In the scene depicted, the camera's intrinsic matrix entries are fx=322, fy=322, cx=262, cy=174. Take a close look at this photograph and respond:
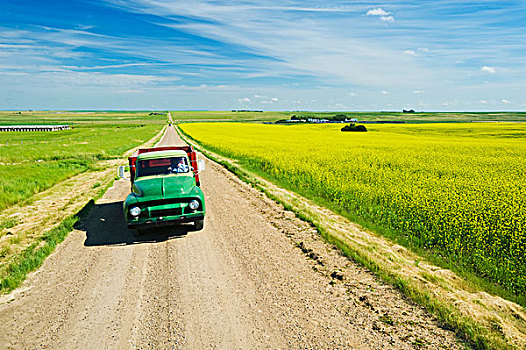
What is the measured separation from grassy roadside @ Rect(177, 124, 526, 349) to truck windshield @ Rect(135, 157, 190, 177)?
4.33m

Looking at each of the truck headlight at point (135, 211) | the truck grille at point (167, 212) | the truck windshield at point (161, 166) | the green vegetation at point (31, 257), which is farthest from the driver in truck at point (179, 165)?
the green vegetation at point (31, 257)

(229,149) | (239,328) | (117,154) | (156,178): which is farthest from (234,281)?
(117,154)

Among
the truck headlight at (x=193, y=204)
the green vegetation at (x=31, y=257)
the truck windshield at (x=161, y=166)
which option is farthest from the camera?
the truck windshield at (x=161, y=166)

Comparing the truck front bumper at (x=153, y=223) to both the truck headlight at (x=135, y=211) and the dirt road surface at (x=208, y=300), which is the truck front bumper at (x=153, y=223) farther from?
the dirt road surface at (x=208, y=300)

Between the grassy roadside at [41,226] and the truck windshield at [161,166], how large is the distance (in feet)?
8.90

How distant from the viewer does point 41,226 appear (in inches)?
385

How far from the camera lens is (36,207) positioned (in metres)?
12.0

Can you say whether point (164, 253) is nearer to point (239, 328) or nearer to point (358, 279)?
point (239, 328)

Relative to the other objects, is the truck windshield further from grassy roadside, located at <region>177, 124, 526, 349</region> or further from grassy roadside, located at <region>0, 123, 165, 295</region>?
grassy roadside, located at <region>177, 124, 526, 349</region>

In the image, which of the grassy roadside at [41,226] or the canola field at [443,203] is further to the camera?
the canola field at [443,203]

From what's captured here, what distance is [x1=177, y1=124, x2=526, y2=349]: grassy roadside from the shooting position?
460cm

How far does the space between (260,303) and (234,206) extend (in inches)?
269

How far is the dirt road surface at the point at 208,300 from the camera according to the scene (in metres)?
4.52

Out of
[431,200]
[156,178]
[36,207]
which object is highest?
[156,178]
